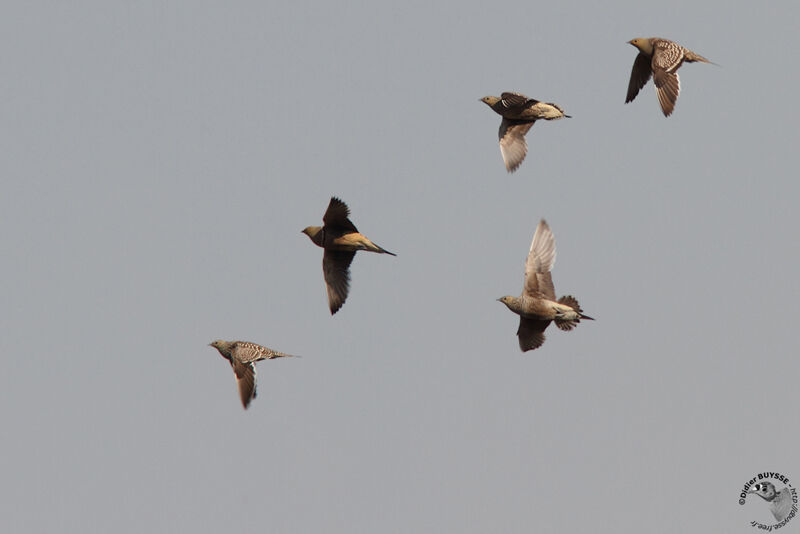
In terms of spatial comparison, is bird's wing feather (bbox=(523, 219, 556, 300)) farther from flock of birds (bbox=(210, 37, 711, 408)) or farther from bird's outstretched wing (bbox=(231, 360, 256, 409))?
bird's outstretched wing (bbox=(231, 360, 256, 409))

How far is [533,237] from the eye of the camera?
33.8 meters

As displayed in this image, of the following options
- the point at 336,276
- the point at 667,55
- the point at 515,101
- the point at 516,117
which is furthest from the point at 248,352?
the point at 667,55

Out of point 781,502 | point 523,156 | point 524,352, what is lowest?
point 781,502

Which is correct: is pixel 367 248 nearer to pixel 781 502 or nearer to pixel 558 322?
pixel 558 322

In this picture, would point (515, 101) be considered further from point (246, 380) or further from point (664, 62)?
point (246, 380)

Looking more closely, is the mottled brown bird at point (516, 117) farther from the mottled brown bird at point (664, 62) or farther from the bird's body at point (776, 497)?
the bird's body at point (776, 497)

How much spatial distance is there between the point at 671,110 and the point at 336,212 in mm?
7535

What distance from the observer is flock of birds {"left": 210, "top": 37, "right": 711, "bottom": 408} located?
33.2 metres

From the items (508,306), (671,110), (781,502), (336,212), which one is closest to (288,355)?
(336,212)

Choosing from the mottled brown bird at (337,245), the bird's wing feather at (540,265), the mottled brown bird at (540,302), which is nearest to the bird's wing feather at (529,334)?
the mottled brown bird at (540,302)

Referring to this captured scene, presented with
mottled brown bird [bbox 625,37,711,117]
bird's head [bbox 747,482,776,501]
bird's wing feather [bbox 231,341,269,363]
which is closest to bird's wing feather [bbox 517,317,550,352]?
mottled brown bird [bbox 625,37,711,117]

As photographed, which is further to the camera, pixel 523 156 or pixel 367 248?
pixel 523 156

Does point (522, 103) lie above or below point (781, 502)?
above

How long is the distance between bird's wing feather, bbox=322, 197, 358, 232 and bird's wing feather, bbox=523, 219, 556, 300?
421cm
